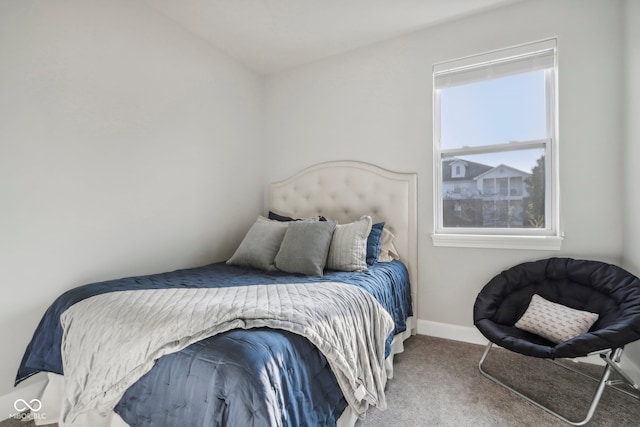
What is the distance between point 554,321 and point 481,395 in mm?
606

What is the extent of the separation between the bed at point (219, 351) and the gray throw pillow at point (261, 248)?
0.21m

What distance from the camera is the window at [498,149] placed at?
7.67ft

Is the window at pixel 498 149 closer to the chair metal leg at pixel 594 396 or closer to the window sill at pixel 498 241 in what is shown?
the window sill at pixel 498 241

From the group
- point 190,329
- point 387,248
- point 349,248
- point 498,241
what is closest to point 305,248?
point 349,248

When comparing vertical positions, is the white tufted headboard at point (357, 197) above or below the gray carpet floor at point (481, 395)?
above

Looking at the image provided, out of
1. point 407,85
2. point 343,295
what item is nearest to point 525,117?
point 407,85

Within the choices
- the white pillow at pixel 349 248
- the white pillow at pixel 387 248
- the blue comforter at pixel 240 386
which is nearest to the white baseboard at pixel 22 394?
the blue comforter at pixel 240 386

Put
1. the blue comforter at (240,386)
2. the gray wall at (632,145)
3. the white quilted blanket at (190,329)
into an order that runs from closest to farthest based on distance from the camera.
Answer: the blue comforter at (240,386) → the white quilted blanket at (190,329) → the gray wall at (632,145)

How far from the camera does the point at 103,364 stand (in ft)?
4.04

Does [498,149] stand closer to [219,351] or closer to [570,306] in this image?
[570,306]

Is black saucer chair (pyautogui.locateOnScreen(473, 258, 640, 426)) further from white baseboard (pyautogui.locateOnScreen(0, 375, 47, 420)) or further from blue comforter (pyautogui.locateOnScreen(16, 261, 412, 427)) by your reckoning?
white baseboard (pyautogui.locateOnScreen(0, 375, 47, 420))

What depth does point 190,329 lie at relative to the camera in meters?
1.14

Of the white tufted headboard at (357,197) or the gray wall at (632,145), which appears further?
the white tufted headboard at (357,197)

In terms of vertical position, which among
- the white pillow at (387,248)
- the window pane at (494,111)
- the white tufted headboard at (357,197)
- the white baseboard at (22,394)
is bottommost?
the white baseboard at (22,394)
